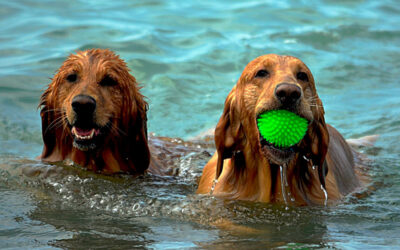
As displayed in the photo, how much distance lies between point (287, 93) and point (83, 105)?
200cm

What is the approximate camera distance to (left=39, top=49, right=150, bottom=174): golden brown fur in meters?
6.54

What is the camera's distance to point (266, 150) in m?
5.63

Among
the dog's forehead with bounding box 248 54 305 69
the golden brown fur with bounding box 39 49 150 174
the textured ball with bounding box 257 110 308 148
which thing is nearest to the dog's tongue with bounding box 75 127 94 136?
the golden brown fur with bounding box 39 49 150 174

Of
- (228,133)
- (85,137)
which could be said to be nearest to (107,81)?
(85,137)

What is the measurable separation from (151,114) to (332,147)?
3.85 metres

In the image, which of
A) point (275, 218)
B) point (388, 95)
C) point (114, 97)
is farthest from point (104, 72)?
point (388, 95)

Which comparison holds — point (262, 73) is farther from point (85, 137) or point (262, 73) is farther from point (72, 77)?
point (72, 77)

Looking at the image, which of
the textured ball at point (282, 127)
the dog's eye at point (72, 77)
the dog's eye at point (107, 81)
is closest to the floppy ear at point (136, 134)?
the dog's eye at point (107, 81)

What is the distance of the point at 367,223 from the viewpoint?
5.78 meters

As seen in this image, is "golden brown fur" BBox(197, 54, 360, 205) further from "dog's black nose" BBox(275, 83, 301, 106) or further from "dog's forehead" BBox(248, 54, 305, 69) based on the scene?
"dog's black nose" BBox(275, 83, 301, 106)

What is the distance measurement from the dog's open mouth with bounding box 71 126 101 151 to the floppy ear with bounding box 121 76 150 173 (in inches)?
16.0

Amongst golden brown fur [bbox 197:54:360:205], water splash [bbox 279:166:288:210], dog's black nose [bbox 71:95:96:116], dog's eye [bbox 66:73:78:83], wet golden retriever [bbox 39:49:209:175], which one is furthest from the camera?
dog's eye [bbox 66:73:78:83]

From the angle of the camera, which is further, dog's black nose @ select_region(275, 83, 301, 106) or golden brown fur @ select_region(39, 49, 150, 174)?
golden brown fur @ select_region(39, 49, 150, 174)

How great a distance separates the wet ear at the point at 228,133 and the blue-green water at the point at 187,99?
44 cm
